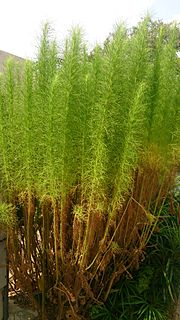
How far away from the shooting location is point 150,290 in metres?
2.20

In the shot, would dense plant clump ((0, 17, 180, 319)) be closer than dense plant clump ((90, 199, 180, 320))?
Yes

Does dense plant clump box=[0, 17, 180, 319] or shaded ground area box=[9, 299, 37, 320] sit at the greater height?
dense plant clump box=[0, 17, 180, 319]

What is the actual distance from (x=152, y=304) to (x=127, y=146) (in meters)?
1.14

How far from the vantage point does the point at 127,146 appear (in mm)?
1494

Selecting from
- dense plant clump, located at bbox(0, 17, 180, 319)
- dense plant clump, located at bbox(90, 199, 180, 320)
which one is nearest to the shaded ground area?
dense plant clump, located at bbox(0, 17, 180, 319)

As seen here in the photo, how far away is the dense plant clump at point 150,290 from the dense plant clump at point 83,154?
23 centimetres

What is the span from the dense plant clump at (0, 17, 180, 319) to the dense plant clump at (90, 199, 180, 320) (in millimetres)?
231

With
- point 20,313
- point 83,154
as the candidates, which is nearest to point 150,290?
point 20,313

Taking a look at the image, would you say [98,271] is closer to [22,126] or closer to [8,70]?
[22,126]

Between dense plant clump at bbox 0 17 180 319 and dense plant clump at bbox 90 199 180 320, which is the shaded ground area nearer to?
dense plant clump at bbox 0 17 180 319

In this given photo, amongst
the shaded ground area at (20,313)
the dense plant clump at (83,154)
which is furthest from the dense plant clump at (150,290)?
the shaded ground area at (20,313)

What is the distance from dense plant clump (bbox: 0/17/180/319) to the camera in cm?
148

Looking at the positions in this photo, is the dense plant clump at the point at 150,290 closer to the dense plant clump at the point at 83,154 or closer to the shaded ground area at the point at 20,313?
the dense plant clump at the point at 83,154

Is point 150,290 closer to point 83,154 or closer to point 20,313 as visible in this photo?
point 20,313
